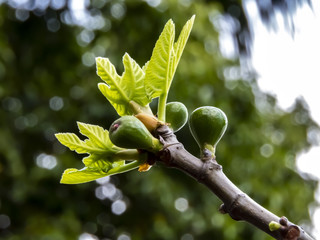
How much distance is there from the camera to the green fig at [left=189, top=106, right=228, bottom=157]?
73cm

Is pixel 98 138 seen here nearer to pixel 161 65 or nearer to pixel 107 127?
pixel 161 65

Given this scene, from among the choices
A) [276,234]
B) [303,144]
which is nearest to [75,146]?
[276,234]

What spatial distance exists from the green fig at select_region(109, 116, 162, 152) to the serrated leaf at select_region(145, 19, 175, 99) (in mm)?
60

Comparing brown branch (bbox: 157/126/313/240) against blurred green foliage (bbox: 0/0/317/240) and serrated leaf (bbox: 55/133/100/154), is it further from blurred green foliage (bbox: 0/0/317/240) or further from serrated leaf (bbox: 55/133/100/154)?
blurred green foliage (bbox: 0/0/317/240)

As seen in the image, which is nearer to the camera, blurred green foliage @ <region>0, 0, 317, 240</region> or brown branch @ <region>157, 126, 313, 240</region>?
brown branch @ <region>157, 126, 313, 240</region>

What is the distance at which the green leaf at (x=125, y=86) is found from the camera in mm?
757

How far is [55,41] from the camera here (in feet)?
16.2

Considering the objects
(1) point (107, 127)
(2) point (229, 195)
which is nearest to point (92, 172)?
(2) point (229, 195)

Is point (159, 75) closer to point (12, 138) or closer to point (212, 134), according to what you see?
point (212, 134)

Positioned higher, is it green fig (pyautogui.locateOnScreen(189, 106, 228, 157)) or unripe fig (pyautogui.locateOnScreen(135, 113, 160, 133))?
unripe fig (pyautogui.locateOnScreen(135, 113, 160, 133))

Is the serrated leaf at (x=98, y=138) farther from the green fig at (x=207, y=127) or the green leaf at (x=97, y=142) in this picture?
the green fig at (x=207, y=127)

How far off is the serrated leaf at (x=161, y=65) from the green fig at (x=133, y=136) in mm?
60

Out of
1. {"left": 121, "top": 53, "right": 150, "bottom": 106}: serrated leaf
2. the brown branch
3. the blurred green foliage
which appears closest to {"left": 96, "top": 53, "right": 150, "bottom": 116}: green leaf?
{"left": 121, "top": 53, "right": 150, "bottom": 106}: serrated leaf

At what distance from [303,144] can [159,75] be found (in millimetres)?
6353
